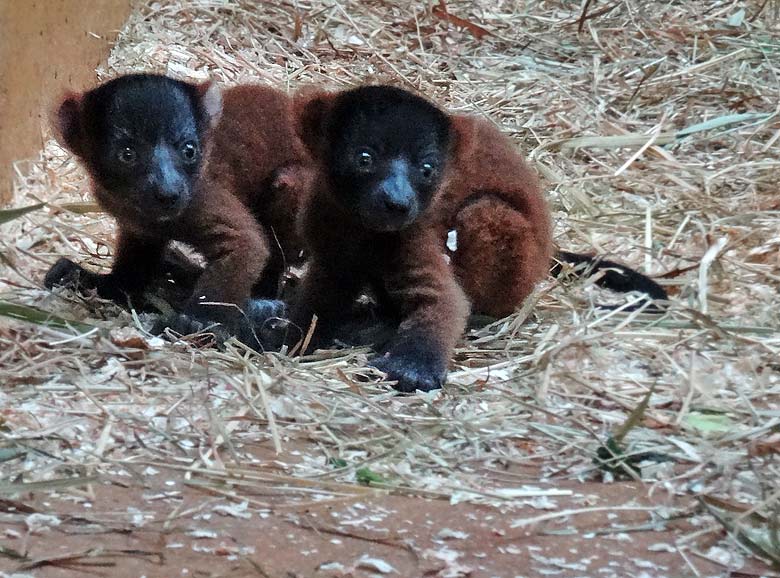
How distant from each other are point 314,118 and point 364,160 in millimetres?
341

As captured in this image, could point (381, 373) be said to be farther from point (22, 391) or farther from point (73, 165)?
point (73, 165)

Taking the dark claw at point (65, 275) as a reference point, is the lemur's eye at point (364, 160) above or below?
above

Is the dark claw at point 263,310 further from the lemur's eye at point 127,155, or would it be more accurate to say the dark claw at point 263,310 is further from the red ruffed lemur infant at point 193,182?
the lemur's eye at point 127,155

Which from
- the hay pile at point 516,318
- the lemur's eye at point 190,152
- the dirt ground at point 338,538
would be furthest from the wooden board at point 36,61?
the dirt ground at point 338,538

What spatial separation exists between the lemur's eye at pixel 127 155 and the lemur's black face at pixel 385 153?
85 centimetres

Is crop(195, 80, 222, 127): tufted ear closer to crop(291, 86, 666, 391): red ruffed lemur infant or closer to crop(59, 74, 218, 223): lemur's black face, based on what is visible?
crop(59, 74, 218, 223): lemur's black face

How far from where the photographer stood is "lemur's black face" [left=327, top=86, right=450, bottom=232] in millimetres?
4266

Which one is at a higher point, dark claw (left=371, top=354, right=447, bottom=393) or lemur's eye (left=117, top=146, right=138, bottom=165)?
lemur's eye (left=117, top=146, right=138, bottom=165)

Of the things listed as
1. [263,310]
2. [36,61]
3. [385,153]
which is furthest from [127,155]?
[36,61]

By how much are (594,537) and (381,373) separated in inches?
56.5

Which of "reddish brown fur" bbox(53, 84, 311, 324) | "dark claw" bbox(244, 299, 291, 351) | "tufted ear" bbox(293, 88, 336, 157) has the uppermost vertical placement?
"tufted ear" bbox(293, 88, 336, 157)

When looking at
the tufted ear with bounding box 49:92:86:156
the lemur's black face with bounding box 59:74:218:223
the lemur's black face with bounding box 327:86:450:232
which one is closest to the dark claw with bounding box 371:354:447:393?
the lemur's black face with bounding box 327:86:450:232

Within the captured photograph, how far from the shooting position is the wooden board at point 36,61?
5312 millimetres

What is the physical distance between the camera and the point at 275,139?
16.8 ft
